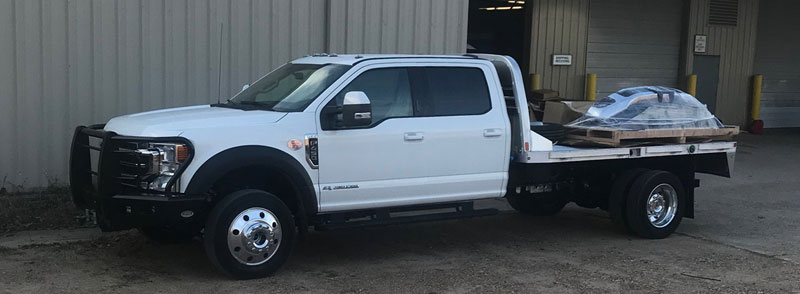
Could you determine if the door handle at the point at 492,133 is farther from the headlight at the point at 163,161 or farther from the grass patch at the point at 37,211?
the grass patch at the point at 37,211

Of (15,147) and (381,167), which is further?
(15,147)

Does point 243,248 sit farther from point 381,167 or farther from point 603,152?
point 603,152

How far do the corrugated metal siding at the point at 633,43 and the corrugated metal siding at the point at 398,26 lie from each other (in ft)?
22.1

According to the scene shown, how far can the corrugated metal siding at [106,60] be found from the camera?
10000 millimetres

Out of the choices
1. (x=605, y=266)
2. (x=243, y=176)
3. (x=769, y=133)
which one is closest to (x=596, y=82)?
(x=769, y=133)

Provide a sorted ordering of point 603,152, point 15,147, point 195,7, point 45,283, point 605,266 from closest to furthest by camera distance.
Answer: point 45,283 → point 605,266 → point 603,152 → point 15,147 → point 195,7

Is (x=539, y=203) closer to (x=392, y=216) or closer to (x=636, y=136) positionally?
(x=636, y=136)

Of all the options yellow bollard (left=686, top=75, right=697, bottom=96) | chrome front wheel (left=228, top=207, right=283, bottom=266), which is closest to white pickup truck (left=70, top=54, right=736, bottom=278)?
chrome front wheel (left=228, top=207, right=283, bottom=266)

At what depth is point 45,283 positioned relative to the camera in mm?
6930

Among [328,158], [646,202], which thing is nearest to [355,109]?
[328,158]

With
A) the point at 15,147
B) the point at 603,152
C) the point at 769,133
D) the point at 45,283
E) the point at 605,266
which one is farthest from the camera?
the point at 769,133

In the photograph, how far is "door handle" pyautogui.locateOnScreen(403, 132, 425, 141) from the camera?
7625mm

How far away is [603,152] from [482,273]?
1.97 meters

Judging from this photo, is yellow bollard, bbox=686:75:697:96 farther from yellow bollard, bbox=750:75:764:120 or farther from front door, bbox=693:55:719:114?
yellow bollard, bbox=750:75:764:120
